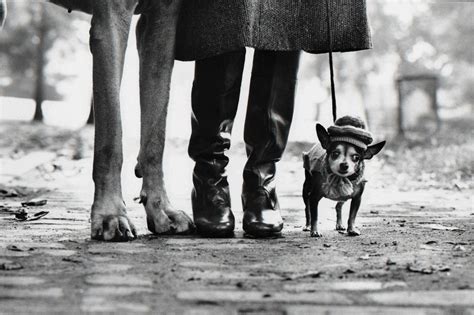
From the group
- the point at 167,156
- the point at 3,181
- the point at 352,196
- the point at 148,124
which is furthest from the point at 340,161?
the point at 167,156

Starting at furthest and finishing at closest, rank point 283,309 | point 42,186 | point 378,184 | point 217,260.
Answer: point 378,184 < point 42,186 < point 217,260 < point 283,309

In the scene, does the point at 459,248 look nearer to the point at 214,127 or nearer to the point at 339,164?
the point at 339,164

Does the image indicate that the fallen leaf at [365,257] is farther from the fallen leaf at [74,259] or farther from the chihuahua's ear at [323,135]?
the fallen leaf at [74,259]

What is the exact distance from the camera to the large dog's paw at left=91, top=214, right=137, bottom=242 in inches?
128

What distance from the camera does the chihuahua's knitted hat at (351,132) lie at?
333 cm

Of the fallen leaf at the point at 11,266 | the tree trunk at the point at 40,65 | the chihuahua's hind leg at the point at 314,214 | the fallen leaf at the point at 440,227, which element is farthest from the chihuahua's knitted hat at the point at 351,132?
the tree trunk at the point at 40,65

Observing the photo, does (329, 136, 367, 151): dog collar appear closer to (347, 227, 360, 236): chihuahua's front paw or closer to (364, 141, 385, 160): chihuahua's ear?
(364, 141, 385, 160): chihuahua's ear

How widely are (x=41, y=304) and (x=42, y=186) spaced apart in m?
4.13

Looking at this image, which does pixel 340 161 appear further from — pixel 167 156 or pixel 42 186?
pixel 167 156

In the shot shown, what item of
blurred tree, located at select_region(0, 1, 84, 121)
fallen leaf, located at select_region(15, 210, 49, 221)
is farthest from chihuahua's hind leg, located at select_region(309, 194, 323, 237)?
blurred tree, located at select_region(0, 1, 84, 121)

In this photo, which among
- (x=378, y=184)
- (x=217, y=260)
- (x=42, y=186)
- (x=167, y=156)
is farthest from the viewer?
(x=167, y=156)

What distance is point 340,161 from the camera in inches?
132

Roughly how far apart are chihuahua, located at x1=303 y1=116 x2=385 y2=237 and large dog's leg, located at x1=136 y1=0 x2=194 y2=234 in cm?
61

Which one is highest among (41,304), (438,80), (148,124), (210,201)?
(438,80)
